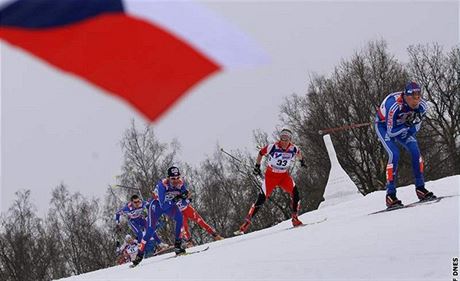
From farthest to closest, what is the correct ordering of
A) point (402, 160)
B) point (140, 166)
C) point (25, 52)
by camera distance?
point (140, 166), point (402, 160), point (25, 52)

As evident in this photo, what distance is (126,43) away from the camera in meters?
4.29

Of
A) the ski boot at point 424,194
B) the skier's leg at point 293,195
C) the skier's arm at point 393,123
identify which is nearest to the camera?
the ski boot at point 424,194

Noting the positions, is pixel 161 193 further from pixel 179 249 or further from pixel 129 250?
pixel 129 250

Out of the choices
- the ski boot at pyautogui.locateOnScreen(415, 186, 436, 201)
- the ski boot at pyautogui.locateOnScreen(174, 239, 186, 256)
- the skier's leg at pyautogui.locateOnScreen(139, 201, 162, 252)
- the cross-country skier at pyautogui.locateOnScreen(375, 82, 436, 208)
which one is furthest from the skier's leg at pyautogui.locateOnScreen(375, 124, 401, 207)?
the skier's leg at pyautogui.locateOnScreen(139, 201, 162, 252)

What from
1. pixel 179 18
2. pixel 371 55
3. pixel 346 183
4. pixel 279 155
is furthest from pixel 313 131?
pixel 179 18

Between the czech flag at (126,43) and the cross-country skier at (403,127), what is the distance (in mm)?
8206

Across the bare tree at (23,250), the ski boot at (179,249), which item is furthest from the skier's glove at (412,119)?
the bare tree at (23,250)

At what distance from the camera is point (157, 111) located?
4078 mm

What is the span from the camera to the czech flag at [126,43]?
13.4 feet

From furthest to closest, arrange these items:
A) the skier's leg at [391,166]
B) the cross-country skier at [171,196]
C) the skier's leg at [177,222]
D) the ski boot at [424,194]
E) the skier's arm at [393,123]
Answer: the cross-country skier at [171,196] < the skier's leg at [177,222] < the skier's arm at [393,123] < the skier's leg at [391,166] < the ski boot at [424,194]

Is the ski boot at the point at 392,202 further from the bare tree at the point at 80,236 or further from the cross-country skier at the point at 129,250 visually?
the bare tree at the point at 80,236

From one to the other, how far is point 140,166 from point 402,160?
16.6m

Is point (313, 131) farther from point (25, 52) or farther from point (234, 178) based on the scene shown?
point (25, 52)

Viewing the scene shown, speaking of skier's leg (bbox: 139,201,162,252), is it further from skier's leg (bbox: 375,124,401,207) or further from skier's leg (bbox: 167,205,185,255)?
skier's leg (bbox: 375,124,401,207)
